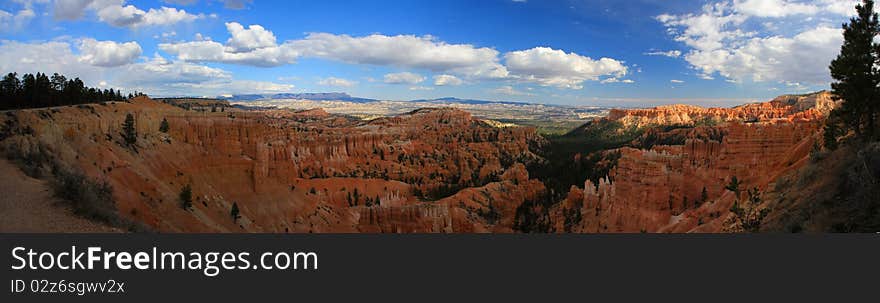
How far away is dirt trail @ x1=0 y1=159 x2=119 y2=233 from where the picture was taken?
379 inches

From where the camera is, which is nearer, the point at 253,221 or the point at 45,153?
the point at 45,153

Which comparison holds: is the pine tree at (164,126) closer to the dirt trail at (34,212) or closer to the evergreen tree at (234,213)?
the evergreen tree at (234,213)

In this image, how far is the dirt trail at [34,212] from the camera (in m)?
9.63

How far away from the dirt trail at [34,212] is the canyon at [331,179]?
6.22 feet

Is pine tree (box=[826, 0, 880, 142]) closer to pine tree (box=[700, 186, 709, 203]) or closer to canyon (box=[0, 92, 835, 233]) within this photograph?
canyon (box=[0, 92, 835, 233])

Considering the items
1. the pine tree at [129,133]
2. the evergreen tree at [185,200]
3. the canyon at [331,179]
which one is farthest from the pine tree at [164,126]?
the evergreen tree at [185,200]

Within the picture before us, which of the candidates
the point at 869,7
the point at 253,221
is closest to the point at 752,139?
the point at 869,7

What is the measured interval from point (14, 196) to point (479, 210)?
3868 centimetres

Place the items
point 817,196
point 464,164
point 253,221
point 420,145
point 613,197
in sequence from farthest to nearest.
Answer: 1. point 420,145
2. point 464,164
3. point 613,197
4. point 253,221
5. point 817,196

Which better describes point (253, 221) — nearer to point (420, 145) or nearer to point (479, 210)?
point (479, 210)

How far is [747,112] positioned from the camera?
113 m

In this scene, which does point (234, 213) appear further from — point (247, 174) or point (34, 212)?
point (34, 212)

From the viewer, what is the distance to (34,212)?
10.3 m

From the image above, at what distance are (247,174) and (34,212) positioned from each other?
74.6 ft
